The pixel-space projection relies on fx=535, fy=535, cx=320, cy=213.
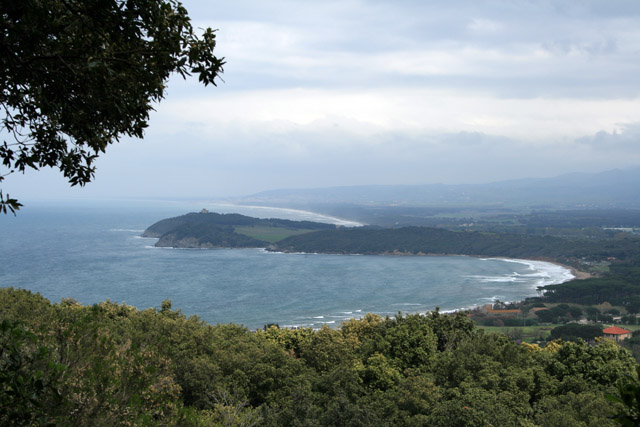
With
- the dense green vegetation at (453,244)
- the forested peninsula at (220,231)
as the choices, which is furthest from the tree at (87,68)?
the forested peninsula at (220,231)

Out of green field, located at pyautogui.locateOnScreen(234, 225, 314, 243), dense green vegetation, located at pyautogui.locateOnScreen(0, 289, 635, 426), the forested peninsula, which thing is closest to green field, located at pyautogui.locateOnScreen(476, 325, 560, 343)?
dense green vegetation, located at pyautogui.locateOnScreen(0, 289, 635, 426)

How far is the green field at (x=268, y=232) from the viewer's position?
116 meters

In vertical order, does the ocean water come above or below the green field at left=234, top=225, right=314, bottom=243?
below

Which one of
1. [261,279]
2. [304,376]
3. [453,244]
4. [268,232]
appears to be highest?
[304,376]

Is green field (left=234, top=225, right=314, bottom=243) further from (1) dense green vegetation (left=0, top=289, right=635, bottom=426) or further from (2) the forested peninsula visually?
(1) dense green vegetation (left=0, top=289, right=635, bottom=426)

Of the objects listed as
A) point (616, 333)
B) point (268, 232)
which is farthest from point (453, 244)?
point (616, 333)

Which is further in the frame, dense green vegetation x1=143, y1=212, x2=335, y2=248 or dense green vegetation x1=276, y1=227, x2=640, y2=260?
dense green vegetation x1=143, y1=212, x2=335, y2=248

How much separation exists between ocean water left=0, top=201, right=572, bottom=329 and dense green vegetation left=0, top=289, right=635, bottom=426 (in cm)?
2750

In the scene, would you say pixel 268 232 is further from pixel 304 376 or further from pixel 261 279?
pixel 304 376

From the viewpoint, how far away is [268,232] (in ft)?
401

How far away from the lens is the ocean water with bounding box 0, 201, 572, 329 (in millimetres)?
55312

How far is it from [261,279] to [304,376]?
5557 cm

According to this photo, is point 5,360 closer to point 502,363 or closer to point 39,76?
point 39,76

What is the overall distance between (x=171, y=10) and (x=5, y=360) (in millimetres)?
3208
